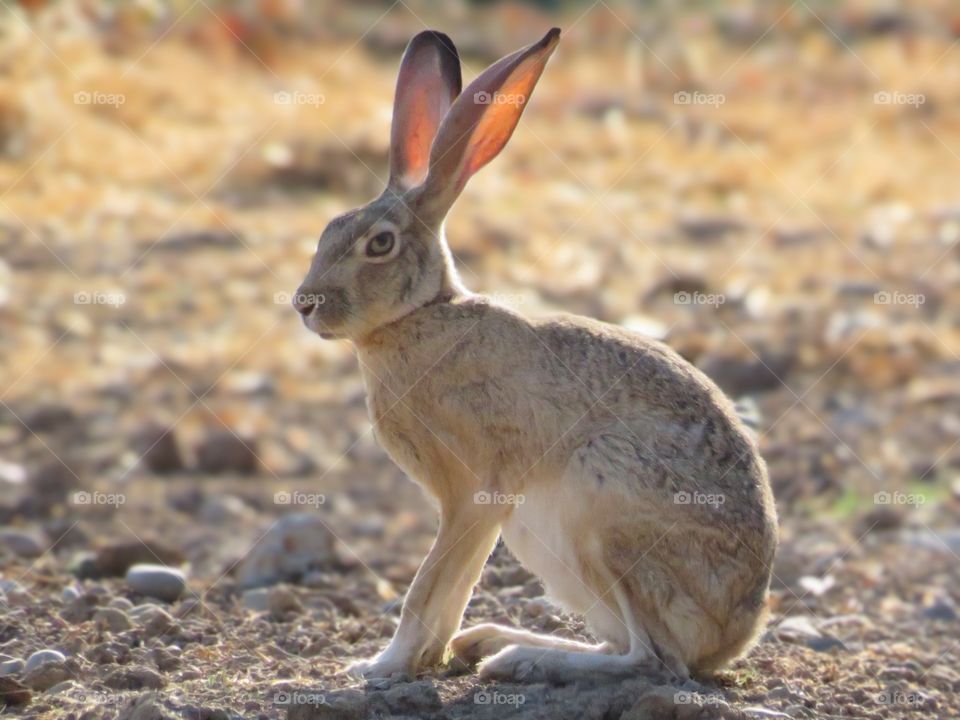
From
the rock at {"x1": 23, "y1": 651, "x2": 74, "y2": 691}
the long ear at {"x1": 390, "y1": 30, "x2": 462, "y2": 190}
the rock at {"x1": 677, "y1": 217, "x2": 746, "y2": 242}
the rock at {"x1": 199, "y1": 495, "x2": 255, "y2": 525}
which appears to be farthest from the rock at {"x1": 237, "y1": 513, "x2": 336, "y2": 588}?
the rock at {"x1": 677, "y1": 217, "x2": 746, "y2": 242}

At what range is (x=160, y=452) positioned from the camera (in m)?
9.92

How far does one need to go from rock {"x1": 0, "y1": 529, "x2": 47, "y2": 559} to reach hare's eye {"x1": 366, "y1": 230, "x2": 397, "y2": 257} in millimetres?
2984

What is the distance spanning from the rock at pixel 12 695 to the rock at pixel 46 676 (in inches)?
6.6

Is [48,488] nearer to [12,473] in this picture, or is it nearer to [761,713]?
[12,473]

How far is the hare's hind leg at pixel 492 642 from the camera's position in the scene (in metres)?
5.75

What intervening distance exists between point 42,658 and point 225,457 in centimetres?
449

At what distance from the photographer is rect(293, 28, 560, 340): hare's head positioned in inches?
227

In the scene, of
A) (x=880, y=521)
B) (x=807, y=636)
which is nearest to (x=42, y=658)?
(x=807, y=636)

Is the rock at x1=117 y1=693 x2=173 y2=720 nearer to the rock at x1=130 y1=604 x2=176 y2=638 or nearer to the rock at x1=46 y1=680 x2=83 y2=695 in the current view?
the rock at x1=46 y1=680 x2=83 y2=695

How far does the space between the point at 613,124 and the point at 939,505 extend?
872 cm

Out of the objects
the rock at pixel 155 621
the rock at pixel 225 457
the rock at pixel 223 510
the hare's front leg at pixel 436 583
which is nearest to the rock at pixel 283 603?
the rock at pixel 155 621

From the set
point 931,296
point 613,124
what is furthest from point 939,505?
point 613,124

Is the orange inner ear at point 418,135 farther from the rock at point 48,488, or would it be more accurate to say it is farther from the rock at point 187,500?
the rock at point 48,488

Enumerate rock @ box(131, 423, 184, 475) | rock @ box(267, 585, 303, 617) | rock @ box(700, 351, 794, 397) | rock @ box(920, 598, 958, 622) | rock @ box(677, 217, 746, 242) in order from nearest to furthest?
rock @ box(267, 585, 303, 617) → rock @ box(920, 598, 958, 622) → rock @ box(131, 423, 184, 475) → rock @ box(700, 351, 794, 397) → rock @ box(677, 217, 746, 242)
